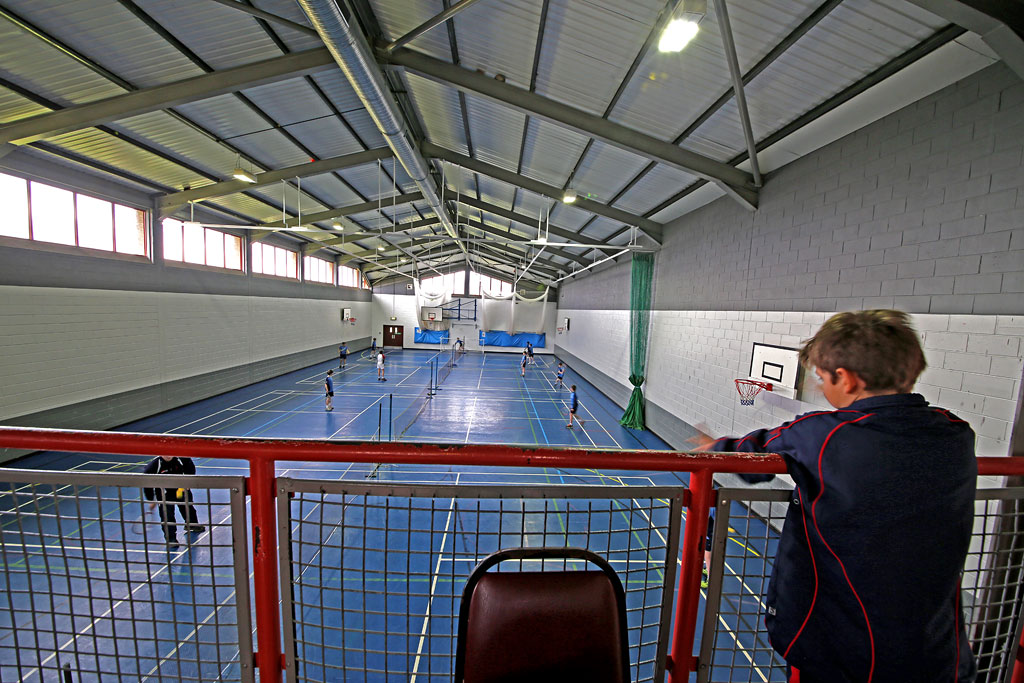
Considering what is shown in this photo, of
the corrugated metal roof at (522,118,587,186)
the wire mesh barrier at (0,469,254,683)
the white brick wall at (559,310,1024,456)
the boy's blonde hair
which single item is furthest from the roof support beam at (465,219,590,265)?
the boy's blonde hair

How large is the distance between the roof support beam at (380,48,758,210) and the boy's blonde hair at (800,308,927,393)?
7.13 metres

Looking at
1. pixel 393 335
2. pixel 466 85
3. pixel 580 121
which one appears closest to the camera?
pixel 466 85

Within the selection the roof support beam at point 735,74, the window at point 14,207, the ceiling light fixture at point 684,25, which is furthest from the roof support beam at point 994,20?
the window at point 14,207

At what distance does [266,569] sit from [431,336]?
Answer: 3335cm

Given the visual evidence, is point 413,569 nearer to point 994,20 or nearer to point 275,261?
point 994,20

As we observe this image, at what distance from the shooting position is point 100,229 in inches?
432

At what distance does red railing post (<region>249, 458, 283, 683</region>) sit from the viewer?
1.82 meters

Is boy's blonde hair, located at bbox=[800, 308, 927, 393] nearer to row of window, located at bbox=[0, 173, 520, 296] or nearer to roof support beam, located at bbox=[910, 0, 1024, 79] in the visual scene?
roof support beam, located at bbox=[910, 0, 1024, 79]

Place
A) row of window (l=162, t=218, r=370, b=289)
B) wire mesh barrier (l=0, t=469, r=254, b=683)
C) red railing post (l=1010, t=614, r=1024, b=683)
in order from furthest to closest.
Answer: row of window (l=162, t=218, r=370, b=289), red railing post (l=1010, t=614, r=1024, b=683), wire mesh barrier (l=0, t=469, r=254, b=683)

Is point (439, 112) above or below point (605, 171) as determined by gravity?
above

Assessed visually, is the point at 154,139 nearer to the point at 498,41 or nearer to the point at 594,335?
the point at 498,41

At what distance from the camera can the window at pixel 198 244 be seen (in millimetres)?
13008

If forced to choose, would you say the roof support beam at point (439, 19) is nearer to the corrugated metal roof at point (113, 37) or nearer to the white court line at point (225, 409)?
the corrugated metal roof at point (113, 37)

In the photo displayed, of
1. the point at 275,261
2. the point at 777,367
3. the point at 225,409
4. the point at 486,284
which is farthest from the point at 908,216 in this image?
the point at 486,284
